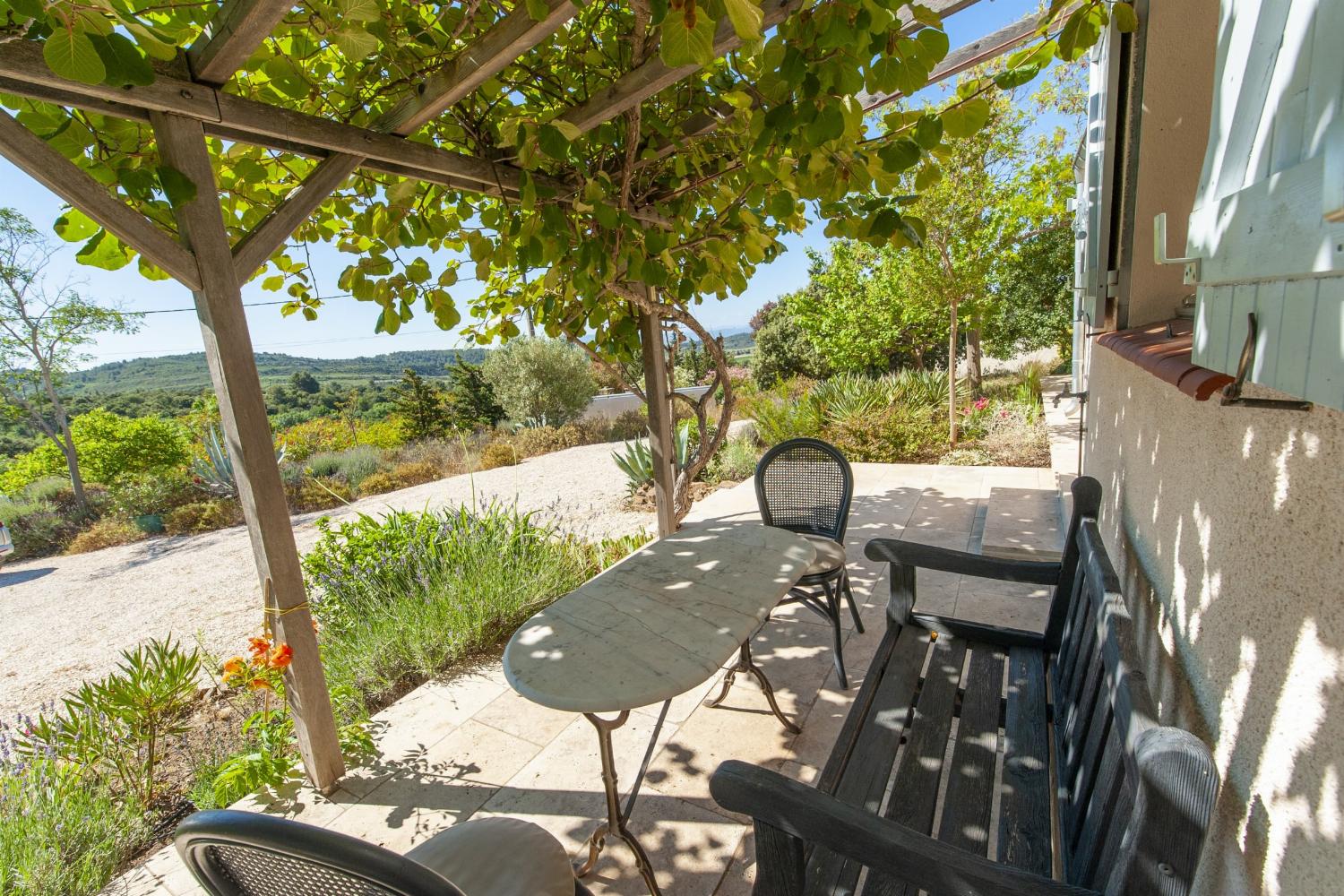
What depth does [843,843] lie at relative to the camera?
0.96 m

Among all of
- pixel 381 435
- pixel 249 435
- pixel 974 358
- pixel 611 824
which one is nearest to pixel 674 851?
pixel 611 824

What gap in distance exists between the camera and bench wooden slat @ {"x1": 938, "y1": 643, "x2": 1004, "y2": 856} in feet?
4.15

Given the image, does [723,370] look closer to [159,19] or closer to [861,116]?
[861,116]

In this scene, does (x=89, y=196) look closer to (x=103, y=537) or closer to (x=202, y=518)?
(x=202, y=518)

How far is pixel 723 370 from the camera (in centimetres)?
418

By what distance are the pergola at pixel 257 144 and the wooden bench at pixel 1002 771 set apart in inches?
54.2

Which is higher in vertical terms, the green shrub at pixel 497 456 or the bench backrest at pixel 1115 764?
the bench backrest at pixel 1115 764

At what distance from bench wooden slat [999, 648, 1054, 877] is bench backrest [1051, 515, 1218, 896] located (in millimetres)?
36

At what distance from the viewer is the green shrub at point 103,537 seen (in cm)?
900

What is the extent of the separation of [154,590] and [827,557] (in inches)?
303

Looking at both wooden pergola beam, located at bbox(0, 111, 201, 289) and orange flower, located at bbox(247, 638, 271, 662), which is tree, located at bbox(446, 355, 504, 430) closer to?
orange flower, located at bbox(247, 638, 271, 662)

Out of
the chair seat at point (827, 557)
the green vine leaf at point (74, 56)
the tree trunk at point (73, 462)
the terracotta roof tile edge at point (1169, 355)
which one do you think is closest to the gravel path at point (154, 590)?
the tree trunk at point (73, 462)

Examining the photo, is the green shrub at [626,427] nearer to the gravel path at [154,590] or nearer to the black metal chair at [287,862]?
the gravel path at [154,590]

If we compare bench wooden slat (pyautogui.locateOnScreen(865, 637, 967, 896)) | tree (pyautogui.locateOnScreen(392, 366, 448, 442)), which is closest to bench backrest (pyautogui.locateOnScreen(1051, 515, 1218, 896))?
bench wooden slat (pyautogui.locateOnScreen(865, 637, 967, 896))
